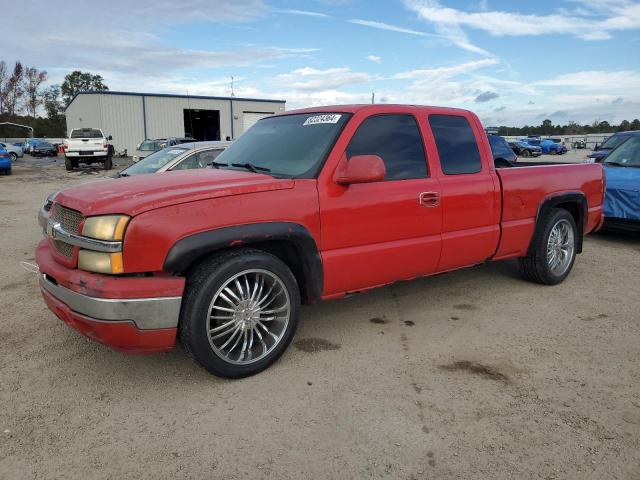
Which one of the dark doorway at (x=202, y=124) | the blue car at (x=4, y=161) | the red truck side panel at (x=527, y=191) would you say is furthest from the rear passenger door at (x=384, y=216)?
the dark doorway at (x=202, y=124)

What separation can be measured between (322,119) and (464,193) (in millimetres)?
1401

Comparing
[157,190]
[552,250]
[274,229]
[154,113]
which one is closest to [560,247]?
[552,250]

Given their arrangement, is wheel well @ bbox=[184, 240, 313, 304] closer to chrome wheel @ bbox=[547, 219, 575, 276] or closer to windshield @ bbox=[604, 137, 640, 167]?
chrome wheel @ bbox=[547, 219, 575, 276]

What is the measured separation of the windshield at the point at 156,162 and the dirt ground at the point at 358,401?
3.01 m

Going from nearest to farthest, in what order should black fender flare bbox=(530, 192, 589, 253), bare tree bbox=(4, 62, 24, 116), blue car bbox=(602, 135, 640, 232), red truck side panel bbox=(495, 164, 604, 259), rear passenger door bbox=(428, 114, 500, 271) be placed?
rear passenger door bbox=(428, 114, 500, 271) < red truck side panel bbox=(495, 164, 604, 259) < black fender flare bbox=(530, 192, 589, 253) < blue car bbox=(602, 135, 640, 232) < bare tree bbox=(4, 62, 24, 116)

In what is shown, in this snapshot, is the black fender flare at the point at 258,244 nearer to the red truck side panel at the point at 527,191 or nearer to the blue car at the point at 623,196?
the red truck side panel at the point at 527,191

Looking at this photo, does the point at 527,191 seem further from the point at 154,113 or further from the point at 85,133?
the point at 154,113

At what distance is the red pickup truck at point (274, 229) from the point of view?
286cm

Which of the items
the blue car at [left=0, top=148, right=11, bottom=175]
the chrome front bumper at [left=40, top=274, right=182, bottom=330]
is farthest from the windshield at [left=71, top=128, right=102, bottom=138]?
the chrome front bumper at [left=40, top=274, right=182, bottom=330]

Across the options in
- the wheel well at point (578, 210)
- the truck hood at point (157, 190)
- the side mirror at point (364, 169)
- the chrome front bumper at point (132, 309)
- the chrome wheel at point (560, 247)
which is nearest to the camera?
the chrome front bumper at point (132, 309)

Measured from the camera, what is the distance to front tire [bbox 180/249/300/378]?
118 inches

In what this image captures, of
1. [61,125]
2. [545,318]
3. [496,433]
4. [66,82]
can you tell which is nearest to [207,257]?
[496,433]

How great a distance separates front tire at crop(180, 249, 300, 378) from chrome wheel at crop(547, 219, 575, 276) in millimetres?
3258

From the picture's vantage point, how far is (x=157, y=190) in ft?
10.1
